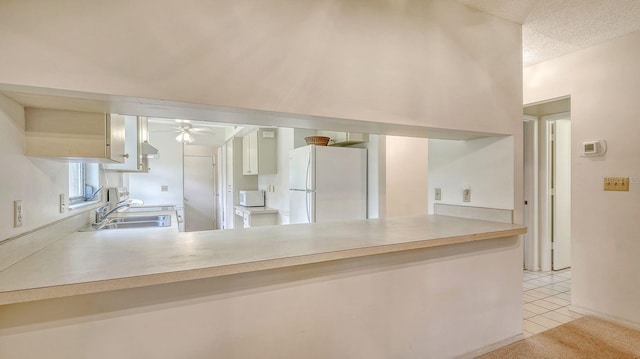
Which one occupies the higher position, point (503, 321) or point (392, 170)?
point (392, 170)

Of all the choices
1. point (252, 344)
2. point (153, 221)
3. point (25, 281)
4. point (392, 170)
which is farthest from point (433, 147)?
point (153, 221)

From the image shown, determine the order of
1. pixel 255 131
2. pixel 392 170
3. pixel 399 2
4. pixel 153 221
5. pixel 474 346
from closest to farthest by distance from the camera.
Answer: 1. pixel 399 2
2. pixel 474 346
3. pixel 153 221
4. pixel 392 170
5. pixel 255 131

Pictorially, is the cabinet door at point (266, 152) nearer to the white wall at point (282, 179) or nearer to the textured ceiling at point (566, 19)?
the white wall at point (282, 179)

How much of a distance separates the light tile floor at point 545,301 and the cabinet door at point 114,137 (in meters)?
3.15

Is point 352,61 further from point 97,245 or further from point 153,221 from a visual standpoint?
point 153,221

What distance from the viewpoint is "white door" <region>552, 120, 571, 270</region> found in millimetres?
4000

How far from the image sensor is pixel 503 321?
221 cm

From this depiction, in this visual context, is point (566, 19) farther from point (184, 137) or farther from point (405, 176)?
point (184, 137)

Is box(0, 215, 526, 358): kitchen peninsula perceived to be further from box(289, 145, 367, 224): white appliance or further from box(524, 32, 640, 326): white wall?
box(289, 145, 367, 224): white appliance

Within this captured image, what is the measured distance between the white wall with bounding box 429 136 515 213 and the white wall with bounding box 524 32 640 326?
119 cm

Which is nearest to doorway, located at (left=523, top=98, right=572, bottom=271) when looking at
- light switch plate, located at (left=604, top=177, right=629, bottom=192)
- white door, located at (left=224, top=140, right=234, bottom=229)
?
light switch plate, located at (left=604, top=177, right=629, bottom=192)

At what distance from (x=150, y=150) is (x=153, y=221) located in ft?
2.90

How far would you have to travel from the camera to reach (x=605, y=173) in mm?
2703

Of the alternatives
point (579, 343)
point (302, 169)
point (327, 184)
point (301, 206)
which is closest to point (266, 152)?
point (302, 169)
